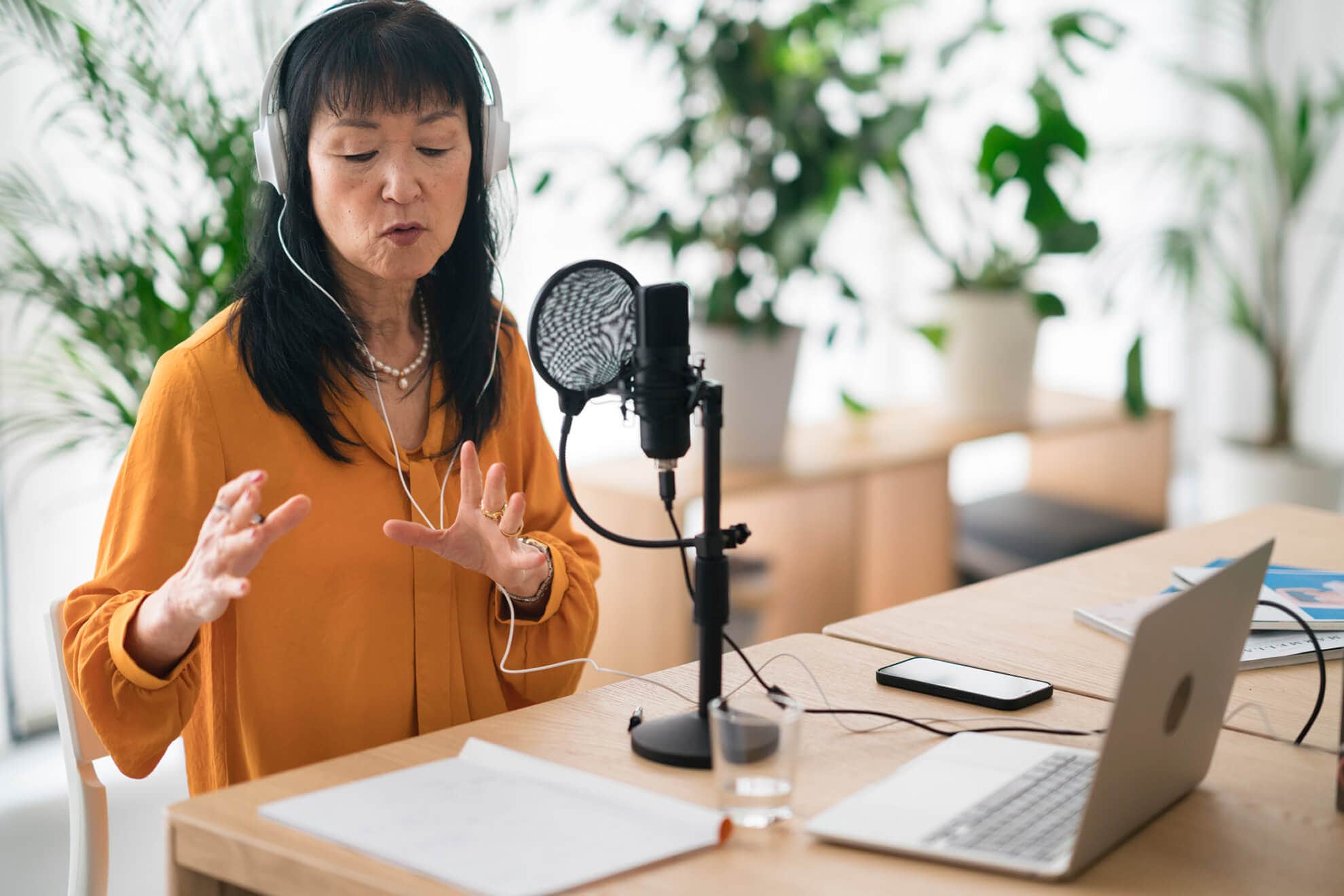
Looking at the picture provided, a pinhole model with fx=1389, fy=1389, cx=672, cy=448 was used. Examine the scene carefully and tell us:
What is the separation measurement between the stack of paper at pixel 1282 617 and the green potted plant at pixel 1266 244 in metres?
2.70

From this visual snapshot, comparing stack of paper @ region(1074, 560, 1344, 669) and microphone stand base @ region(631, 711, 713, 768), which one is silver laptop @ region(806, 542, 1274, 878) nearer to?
microphone stand base @ region(631, 711, 713, 768)

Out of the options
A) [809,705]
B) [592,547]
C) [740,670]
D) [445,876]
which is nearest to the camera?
[445,876]

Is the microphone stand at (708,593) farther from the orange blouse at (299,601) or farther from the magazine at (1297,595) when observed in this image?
the magazine at (1297,595)

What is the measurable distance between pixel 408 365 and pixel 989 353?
7.45 ft

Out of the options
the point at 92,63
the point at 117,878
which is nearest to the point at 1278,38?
the point at 92,63

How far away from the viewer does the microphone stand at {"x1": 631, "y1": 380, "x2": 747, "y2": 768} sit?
120 cm

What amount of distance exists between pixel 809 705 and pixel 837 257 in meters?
3.13

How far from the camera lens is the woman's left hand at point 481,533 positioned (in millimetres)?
1297

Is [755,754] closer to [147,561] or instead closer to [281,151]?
[147,561]

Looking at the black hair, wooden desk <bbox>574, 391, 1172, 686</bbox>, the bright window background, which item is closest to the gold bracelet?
the black hair

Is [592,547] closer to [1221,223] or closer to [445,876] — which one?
[445,876]

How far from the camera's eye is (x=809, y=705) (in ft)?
4.46

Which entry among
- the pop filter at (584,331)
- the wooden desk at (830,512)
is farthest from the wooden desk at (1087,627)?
the wooden desk at (830,512)

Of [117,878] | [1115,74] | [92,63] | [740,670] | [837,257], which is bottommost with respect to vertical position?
[117,878]
